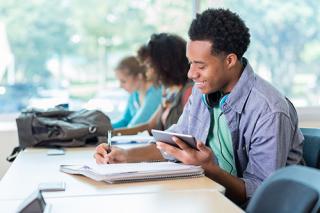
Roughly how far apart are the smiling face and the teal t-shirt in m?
0.11

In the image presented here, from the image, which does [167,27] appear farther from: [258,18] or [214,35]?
[214,35]

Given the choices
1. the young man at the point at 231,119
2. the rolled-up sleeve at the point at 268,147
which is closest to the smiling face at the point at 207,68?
the young man at the point at 231,119

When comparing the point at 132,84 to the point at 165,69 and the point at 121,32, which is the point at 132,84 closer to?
the point at 121,32

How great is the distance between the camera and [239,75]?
2.04 meters

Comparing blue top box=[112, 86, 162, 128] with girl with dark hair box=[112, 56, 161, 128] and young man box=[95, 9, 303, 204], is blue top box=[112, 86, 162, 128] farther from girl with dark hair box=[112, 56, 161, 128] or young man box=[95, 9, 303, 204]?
young man box=[95, 9, 303, 204]

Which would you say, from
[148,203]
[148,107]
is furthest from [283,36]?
[148,203]

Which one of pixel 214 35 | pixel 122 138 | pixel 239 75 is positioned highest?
pixel 214 35

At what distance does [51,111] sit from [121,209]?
1420mm

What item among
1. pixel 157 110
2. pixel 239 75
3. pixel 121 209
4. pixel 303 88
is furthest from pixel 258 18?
pixel 121 209

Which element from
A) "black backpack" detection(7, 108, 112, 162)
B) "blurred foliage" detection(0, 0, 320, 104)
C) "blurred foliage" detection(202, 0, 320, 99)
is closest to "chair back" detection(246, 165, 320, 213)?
"black backpack" detection(7, 108, 112, 162)

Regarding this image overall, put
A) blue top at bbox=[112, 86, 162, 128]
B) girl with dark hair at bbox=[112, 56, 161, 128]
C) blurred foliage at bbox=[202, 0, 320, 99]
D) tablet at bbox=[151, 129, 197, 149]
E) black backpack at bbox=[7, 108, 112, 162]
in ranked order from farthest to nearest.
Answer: blurred foliage at bbox=[202, 0, 320, 99]
girl with dark hair at bbox=[112, 56, 161, 128]
blue top at bbox=[112, 86, 162, 128]
black backpack at bbox=[7, 108, 112, 162]
tablet at bbox=[151, 129, 197, 149]

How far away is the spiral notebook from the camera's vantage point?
171 cm

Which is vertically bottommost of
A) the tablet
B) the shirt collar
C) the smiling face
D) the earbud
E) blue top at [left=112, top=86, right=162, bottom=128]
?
blue top at [left=112, top=86, right=162, bottom=128]

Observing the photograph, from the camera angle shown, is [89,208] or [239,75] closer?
[89,208]
